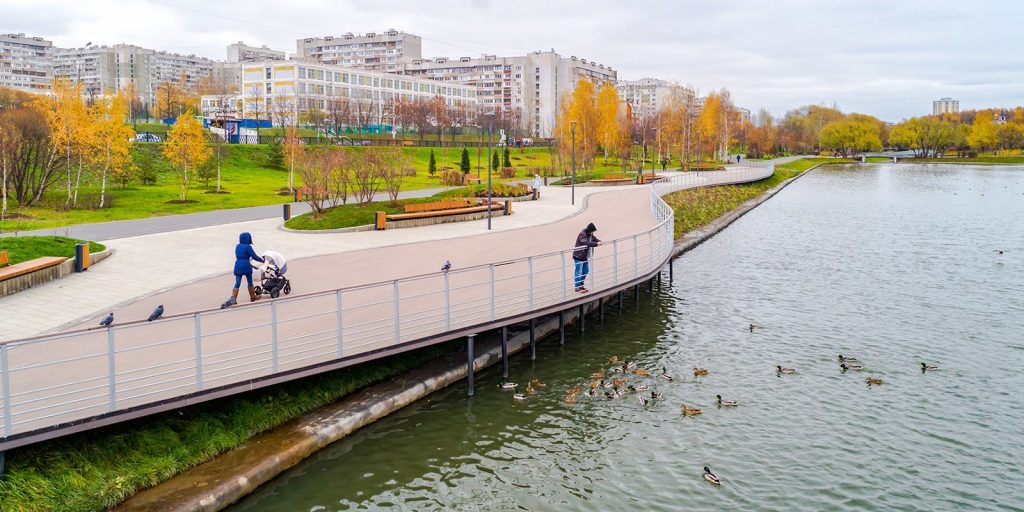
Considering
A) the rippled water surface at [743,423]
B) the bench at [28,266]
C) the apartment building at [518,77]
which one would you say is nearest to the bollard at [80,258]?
the bench at [28,266]

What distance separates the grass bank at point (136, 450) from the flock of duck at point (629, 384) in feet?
13.6

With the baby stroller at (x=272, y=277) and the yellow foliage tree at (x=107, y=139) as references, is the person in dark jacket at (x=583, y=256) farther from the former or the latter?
the yellow foliage tree at (x=107, y=139)

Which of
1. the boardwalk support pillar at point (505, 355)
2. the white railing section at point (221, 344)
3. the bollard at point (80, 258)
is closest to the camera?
the white railing section at point (221, 344)

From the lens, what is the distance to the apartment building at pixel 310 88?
109 metres

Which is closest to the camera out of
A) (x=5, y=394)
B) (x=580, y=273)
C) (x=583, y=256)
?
(x=5, y=394)

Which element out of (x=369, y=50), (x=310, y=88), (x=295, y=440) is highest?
(x=369, y=50)

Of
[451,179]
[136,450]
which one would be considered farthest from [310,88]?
[136,450]

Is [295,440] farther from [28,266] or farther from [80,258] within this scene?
[80,258]

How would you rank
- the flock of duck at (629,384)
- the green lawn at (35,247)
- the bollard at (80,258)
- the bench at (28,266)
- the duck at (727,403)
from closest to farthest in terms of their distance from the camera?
the duck at (727,403), the flock of duck at (629,384), the bench at (28,266), the green lawn at (35,247), the bollard at (80,258)

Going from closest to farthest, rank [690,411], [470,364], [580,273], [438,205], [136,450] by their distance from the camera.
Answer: [136,450]
[690,411]
[470,364]
[580,273]
[438,205]

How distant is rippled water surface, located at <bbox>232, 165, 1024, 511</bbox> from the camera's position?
10.3m

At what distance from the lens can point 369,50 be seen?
547 feet

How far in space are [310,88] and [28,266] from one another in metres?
101

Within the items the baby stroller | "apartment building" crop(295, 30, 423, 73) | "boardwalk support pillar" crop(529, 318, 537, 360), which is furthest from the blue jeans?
"apartment building" crop(295, 30, 423, 73)
